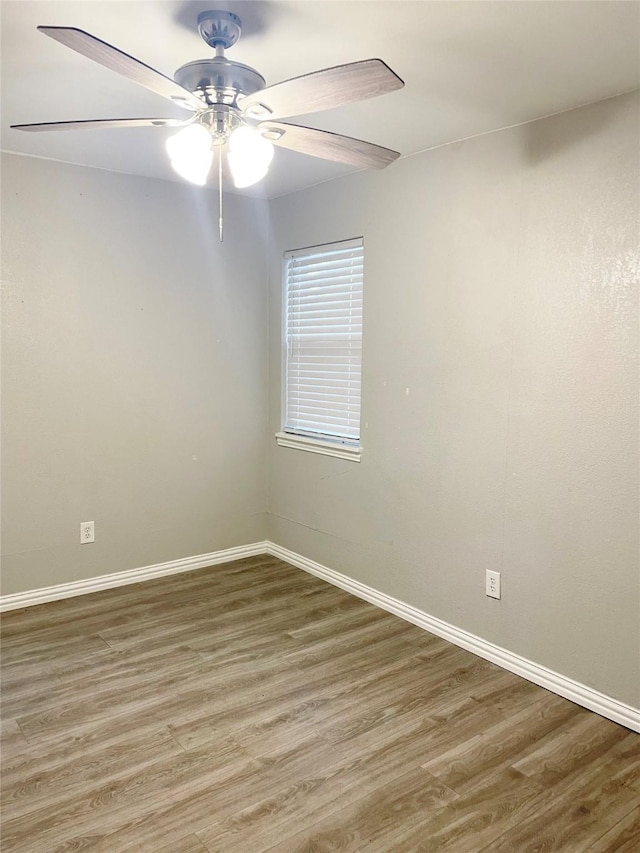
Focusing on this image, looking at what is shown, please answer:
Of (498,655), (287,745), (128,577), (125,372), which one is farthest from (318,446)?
(287,745)

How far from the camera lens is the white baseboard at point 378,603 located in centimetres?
245

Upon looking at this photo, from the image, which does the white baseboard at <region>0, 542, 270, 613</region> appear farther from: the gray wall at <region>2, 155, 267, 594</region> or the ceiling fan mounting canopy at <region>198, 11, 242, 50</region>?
the ceiling fan mounting canopy at <region>198, 11, 242, 50</region>

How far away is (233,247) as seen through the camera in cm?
393

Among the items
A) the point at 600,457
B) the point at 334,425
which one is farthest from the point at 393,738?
the point at 334,425

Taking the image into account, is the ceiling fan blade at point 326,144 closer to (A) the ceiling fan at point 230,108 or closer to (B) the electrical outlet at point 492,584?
(A) the ceiling fan at point 230,108

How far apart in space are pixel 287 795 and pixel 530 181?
7.97 ft

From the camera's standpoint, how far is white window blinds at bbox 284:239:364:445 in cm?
354

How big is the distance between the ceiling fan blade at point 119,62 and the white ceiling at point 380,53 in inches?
11.7

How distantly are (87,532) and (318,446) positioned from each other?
1.39 metres

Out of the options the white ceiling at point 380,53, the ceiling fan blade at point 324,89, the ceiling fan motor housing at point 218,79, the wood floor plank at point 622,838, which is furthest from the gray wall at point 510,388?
the ceiling fan motor housing at point 218,79

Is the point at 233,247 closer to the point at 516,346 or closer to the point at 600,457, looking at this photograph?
the point at 516,346

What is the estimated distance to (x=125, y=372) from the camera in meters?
3.55

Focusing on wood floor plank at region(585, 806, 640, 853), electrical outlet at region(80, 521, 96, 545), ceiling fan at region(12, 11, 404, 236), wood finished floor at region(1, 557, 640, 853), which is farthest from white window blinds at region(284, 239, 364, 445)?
wood floor plank at region(585, 806, 640, 853)

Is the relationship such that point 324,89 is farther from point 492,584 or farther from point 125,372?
point 125,372
